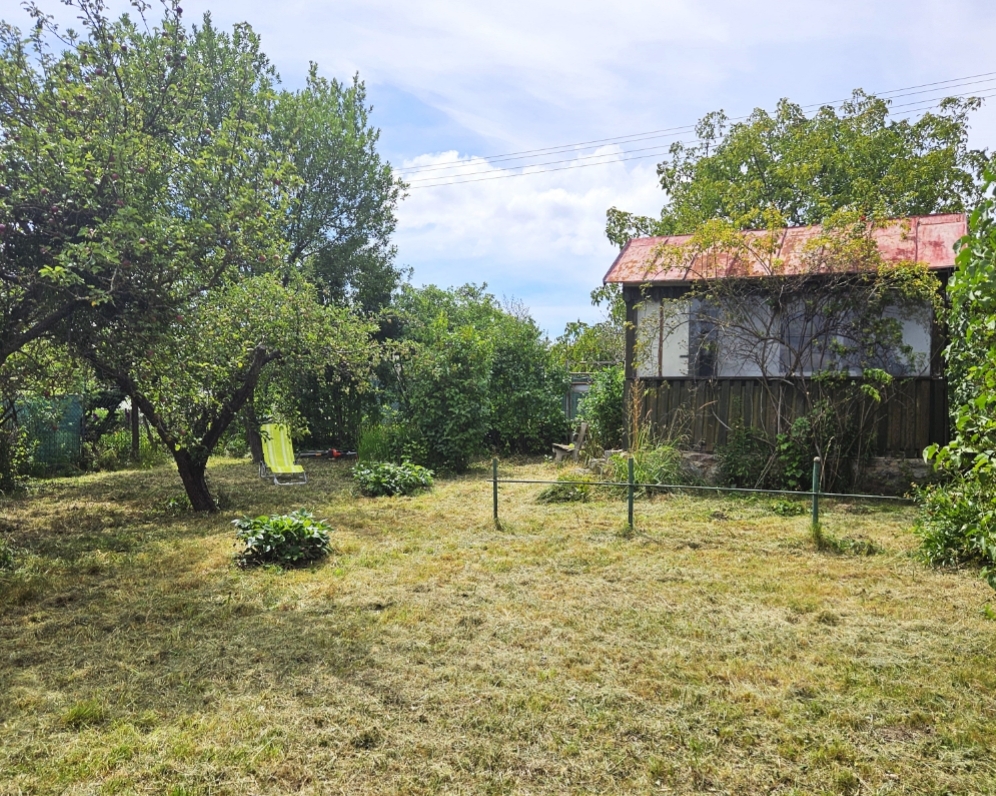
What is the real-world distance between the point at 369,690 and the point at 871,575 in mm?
3833

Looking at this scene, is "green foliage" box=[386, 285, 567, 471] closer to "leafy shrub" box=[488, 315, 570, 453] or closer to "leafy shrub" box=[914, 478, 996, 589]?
"leafy shrub" box=[488, 315, 570, 453]

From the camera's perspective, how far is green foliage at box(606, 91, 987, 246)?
15.6 metres

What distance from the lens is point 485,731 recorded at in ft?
9.18

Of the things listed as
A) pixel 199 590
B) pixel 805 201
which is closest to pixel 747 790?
pixel 199 590

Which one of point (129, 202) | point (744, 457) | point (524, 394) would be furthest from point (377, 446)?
point (129, 202)

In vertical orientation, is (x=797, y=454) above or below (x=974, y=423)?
below

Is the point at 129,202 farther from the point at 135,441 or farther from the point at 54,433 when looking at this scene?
the point at 135,441

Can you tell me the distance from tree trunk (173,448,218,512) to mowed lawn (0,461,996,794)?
1572 millimetres

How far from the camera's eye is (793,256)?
29.4 ft

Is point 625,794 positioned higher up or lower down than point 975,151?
lower down

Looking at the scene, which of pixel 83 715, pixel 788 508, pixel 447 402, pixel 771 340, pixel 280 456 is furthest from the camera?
pixel 447 402

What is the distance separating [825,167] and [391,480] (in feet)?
45.5

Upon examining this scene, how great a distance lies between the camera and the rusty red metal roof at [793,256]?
8570 mm

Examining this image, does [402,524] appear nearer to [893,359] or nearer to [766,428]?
[766,428]
